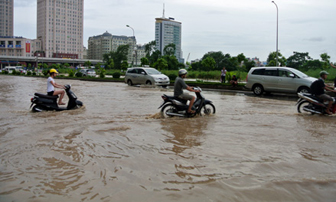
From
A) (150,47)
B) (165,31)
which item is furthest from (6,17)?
(150,47)

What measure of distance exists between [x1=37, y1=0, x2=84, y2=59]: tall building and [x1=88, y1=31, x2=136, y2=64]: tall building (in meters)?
10.1

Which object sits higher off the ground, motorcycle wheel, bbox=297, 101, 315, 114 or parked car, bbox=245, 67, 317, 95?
parked car, bbox=245, 67, 317, 95

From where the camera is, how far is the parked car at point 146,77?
22.0 metres

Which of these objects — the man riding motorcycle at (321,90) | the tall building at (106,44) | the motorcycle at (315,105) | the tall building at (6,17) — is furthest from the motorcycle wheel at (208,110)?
the tall building at (6,17)

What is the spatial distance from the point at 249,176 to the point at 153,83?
17.8 metres

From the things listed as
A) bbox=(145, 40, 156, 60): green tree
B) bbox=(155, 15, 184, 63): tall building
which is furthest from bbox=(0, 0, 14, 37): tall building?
bbox=(145, 40, 156, 60): green tree

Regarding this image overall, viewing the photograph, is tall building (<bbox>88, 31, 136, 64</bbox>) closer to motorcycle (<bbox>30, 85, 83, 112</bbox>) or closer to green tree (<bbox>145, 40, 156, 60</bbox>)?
green tree (<bbox>145, 40, 156, 60</bbox>)

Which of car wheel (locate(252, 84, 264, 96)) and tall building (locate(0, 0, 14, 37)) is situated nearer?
car wheel (locate(252, 84, 264, 96))

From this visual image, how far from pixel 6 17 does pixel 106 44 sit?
188 feet

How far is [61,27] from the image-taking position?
6029 inches

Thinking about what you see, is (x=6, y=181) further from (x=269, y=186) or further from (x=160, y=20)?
(x=160, y=20)

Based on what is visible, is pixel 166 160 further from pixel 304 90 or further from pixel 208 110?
pixel 304 90

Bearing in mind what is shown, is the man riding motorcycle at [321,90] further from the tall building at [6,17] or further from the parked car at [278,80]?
the tall building at [6,17]

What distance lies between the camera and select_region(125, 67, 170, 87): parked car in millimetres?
22000
